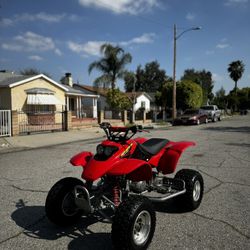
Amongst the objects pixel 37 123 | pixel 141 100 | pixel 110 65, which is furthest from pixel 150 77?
pixel 37 123

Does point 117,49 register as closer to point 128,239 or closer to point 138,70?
point 128,239

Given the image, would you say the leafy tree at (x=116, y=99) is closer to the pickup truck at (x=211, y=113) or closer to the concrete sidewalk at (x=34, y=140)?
the pickup truck at (x=211, y=113)

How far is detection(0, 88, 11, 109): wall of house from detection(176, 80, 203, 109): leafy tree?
811 inches

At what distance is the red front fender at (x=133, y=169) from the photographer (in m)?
4.09

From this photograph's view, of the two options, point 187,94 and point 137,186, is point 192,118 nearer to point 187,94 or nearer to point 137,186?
point 187,94

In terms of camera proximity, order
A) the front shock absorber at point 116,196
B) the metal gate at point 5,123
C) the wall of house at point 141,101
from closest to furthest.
Answer: the front shock absorber at point 116,196 → the metal gate at point 5,123 → the wall of house at point 141,101

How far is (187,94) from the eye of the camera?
3891 cm

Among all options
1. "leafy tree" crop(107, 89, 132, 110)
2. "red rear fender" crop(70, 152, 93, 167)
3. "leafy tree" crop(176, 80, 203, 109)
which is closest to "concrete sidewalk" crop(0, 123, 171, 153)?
"red rear fender" crop(70, 152, 93, 167)

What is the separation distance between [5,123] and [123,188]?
1403 cm

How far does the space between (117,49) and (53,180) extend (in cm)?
3573

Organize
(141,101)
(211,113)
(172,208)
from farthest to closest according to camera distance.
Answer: (141,101), (211,113), (172,208)

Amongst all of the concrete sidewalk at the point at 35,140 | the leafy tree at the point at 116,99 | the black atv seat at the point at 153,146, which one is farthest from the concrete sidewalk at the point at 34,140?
the leafy tree at the point at 116,99

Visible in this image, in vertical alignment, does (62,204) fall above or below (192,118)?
below

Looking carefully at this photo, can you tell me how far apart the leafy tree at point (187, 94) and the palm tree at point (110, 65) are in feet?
24.6
